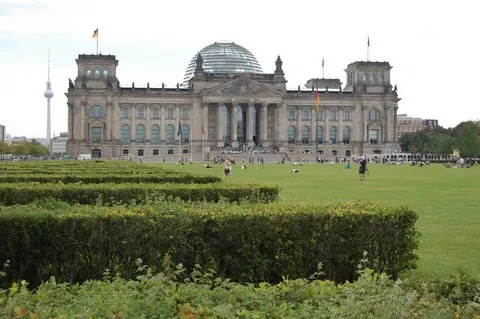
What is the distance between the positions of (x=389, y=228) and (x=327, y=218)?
1.32m

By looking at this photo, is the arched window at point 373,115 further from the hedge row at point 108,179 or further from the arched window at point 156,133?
the hedge row at point 108,179

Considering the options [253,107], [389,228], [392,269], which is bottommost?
[392,269]

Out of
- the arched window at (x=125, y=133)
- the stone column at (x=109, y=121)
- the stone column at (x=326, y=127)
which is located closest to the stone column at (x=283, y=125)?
the stone column at (x=326, y=127)

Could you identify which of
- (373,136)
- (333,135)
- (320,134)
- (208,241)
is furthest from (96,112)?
(208,241)

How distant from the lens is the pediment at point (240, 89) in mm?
139875

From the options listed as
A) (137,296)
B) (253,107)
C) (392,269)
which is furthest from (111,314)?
(253,107)

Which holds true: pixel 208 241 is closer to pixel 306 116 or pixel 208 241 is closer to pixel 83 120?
pixel 83 120

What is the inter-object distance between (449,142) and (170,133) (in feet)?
204

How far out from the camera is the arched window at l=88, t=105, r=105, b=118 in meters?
138

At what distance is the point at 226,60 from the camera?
161125 mm

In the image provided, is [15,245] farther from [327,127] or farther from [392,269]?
[327,127]

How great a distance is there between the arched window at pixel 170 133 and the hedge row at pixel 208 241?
129486mm

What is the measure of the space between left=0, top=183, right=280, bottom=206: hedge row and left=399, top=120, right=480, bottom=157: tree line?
115 metres

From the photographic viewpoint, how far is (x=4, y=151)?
16800 centimetres
